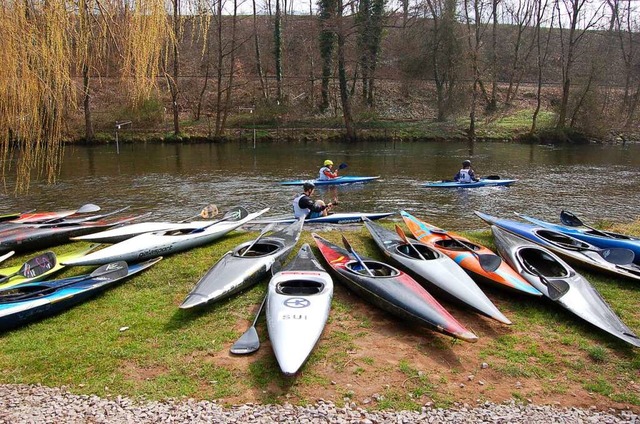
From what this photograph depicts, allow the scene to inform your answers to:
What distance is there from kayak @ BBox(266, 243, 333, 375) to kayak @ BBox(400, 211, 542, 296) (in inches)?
75.8

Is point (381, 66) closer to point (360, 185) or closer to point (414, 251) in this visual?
point (360, 185)

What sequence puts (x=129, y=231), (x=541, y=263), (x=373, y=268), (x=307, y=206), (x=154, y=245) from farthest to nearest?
1. (x=307, y=206)
2. (x=129, y=231)
3. (x=154, y=245)
4. (x=541, y=263)
5. (x=373, y=268)

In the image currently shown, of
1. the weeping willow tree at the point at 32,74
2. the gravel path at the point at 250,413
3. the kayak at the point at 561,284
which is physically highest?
the weeping willow tree at the point at 32,74

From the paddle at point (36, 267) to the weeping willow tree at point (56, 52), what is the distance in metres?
1.42

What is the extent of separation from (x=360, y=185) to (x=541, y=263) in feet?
29.2

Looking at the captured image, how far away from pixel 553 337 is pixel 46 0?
5772 mm

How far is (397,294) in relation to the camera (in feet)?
16.2

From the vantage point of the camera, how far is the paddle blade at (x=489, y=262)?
18.2ft

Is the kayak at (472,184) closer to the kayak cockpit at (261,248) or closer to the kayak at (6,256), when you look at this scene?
the kayak cockpit at (261,248)

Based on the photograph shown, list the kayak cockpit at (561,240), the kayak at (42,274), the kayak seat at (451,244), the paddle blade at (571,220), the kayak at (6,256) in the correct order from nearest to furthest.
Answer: the kayak at (42,274) < the kayak at (6,256) < the kayak cockpit at (561,240) < the kayak seat at (451,244) < the paddle blade at (571,220)

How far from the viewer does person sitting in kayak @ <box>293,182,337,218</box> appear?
29.7ft

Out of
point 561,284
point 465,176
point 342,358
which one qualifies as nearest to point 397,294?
point 342,358

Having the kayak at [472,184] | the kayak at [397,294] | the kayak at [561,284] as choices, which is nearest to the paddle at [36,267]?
the kayak at [397,294]

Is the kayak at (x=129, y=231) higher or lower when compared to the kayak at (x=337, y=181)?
higher
